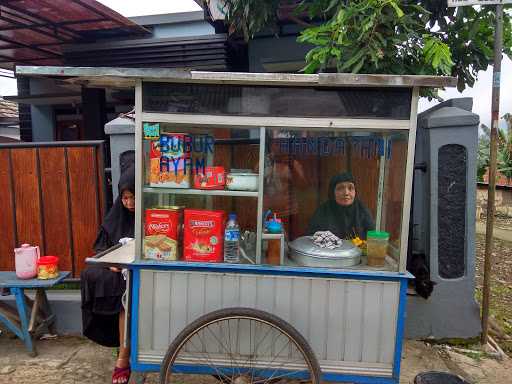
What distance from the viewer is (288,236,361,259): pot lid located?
2393mm

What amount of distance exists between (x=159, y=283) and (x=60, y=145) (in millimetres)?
1871

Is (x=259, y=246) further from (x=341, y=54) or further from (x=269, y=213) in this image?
(x=341, y=54)

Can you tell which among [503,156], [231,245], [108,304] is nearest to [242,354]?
[231,245]

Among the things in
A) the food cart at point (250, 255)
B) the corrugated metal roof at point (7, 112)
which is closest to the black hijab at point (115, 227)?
the food cart at point (250, 255)

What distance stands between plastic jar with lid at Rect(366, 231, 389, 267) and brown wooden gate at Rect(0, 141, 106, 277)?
7.61ft

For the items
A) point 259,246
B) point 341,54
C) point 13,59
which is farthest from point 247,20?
point 13,59

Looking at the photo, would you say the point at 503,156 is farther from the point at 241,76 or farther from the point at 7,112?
the point at 7,112

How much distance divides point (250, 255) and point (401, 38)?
2.09 metres

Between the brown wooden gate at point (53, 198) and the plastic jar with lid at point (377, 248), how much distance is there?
2320mm

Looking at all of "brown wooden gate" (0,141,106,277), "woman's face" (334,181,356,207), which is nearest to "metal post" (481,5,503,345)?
"woman's face" (334,181,356,207)

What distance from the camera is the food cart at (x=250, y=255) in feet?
7.13

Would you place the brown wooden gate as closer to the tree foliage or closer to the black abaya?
the black abaya

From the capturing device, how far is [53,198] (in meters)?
3.48

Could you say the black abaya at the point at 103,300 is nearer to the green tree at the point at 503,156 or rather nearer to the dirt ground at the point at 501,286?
the dirt ground at the point at 501,286
